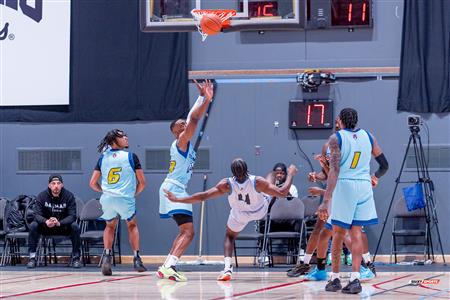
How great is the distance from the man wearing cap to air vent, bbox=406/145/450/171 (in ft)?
18.1

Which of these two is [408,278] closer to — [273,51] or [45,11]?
[273,51]

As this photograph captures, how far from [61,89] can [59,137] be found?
33.2 inches

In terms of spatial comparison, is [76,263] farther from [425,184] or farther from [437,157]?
[437,157]

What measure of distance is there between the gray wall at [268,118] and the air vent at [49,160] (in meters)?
0.18

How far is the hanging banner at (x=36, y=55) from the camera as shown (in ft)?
52.0

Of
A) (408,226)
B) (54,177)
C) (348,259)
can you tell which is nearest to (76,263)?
(54,177)

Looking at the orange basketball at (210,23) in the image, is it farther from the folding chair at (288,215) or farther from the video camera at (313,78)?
the folding chair at (288,215)

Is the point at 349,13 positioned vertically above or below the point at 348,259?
above

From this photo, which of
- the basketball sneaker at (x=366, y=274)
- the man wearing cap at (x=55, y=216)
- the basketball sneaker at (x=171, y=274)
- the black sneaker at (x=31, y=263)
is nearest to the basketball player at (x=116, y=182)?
the basketball sneaker at (x=171, y=274)

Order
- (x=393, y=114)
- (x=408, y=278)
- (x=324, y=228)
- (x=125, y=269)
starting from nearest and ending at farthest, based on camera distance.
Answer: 1. (x=324, y=228)
2. (x=408, y=278)
3. (x=125, y=269)
4. (x=393, y=114)

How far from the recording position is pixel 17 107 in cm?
1603

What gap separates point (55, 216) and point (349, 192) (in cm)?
667

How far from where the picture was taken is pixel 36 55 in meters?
15.9

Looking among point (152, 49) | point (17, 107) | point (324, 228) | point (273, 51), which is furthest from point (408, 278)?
point (17, 107)
